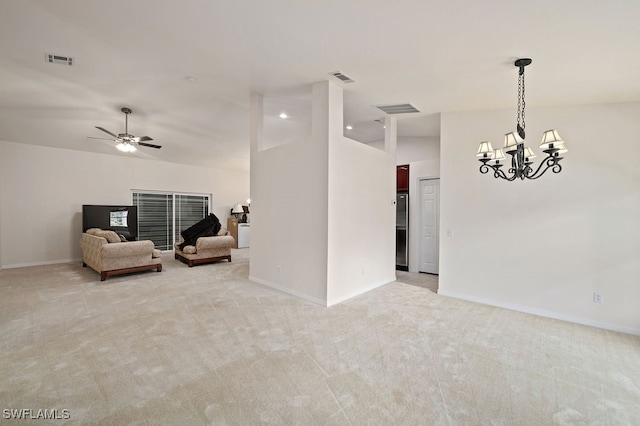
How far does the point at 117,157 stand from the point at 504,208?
351 inches

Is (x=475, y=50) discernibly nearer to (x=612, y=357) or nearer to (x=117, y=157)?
(x=612, y=357)

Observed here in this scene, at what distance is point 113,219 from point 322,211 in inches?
246

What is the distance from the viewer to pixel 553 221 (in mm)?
3697

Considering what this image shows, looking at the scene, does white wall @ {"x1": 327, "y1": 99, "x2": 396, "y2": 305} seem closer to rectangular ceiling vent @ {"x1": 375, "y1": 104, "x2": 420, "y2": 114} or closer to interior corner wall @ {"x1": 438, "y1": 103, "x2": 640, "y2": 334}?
rectangular ceiling vent @ {"x1": 375, "y1": 104, "x2": 420, "y2": 114}

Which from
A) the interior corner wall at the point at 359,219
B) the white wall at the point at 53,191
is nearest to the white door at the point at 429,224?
the interior corner wall at the point at 359,219

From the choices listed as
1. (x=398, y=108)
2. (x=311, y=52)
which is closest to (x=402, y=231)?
(x=398, y=108)

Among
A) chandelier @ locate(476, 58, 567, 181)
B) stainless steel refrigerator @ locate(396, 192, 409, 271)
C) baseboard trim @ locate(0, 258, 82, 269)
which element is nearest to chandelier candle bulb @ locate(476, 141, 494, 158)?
chandelier @ locate(476, 58, 567, 181)

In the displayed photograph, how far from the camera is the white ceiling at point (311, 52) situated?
2283mm

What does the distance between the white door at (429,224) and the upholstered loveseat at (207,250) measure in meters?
4.59

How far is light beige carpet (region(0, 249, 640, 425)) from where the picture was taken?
1.91 m

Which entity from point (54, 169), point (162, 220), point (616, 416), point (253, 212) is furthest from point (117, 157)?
point (616, 416)

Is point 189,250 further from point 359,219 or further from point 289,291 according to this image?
point 359,219

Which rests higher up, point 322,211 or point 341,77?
point 341,77

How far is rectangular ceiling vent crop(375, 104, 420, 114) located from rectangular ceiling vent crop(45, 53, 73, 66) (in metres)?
4.10
